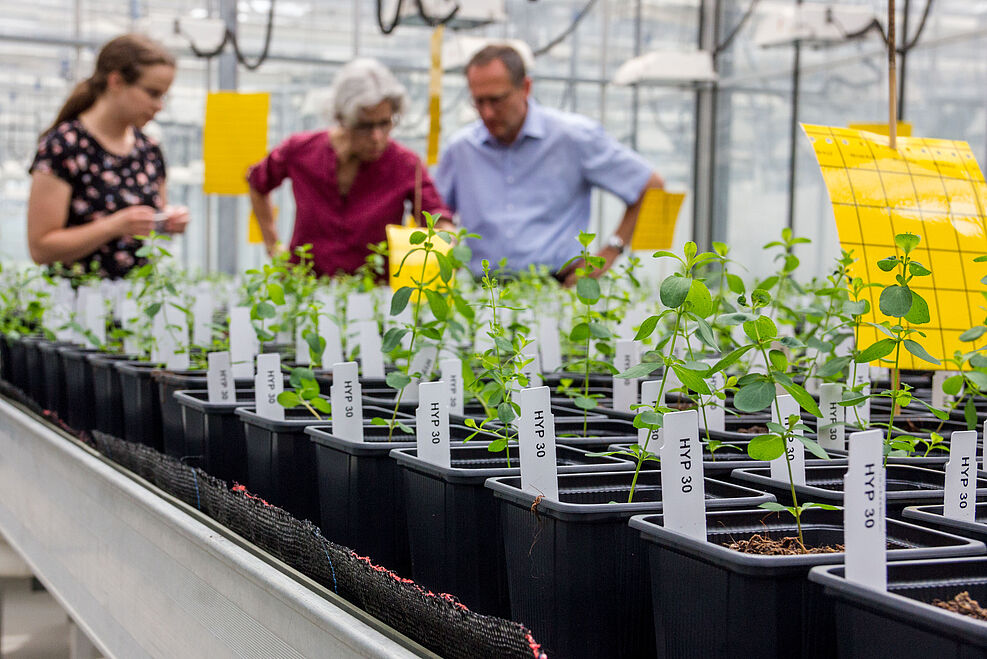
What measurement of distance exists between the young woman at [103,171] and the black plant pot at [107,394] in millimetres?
986

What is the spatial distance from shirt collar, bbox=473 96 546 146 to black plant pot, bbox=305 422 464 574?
274 centimetres

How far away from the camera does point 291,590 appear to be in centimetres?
92

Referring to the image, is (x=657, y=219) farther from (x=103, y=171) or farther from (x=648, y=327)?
(x=648, y=327)

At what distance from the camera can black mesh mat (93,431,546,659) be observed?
0.76 meters

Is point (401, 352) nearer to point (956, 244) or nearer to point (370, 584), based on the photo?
point (370, 584)

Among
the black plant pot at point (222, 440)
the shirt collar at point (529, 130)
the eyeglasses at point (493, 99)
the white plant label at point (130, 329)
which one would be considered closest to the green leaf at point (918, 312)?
the black plant pot at point (222, 440)

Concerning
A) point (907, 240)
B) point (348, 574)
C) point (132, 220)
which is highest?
point (132, 220)

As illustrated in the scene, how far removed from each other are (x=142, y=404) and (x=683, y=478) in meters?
1.19

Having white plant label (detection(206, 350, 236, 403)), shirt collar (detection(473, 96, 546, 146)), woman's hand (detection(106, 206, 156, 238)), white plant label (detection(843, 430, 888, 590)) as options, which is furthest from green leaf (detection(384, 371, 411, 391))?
shirt collar (detection(473, 96, 546, 146))

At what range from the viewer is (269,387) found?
4.28 feet

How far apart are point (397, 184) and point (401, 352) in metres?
2.12

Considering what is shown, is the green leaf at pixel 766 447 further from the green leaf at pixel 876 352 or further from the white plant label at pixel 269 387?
the white plant label at pixel 269 387

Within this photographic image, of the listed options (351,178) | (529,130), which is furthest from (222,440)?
(529,130)

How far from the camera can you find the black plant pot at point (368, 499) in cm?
111
